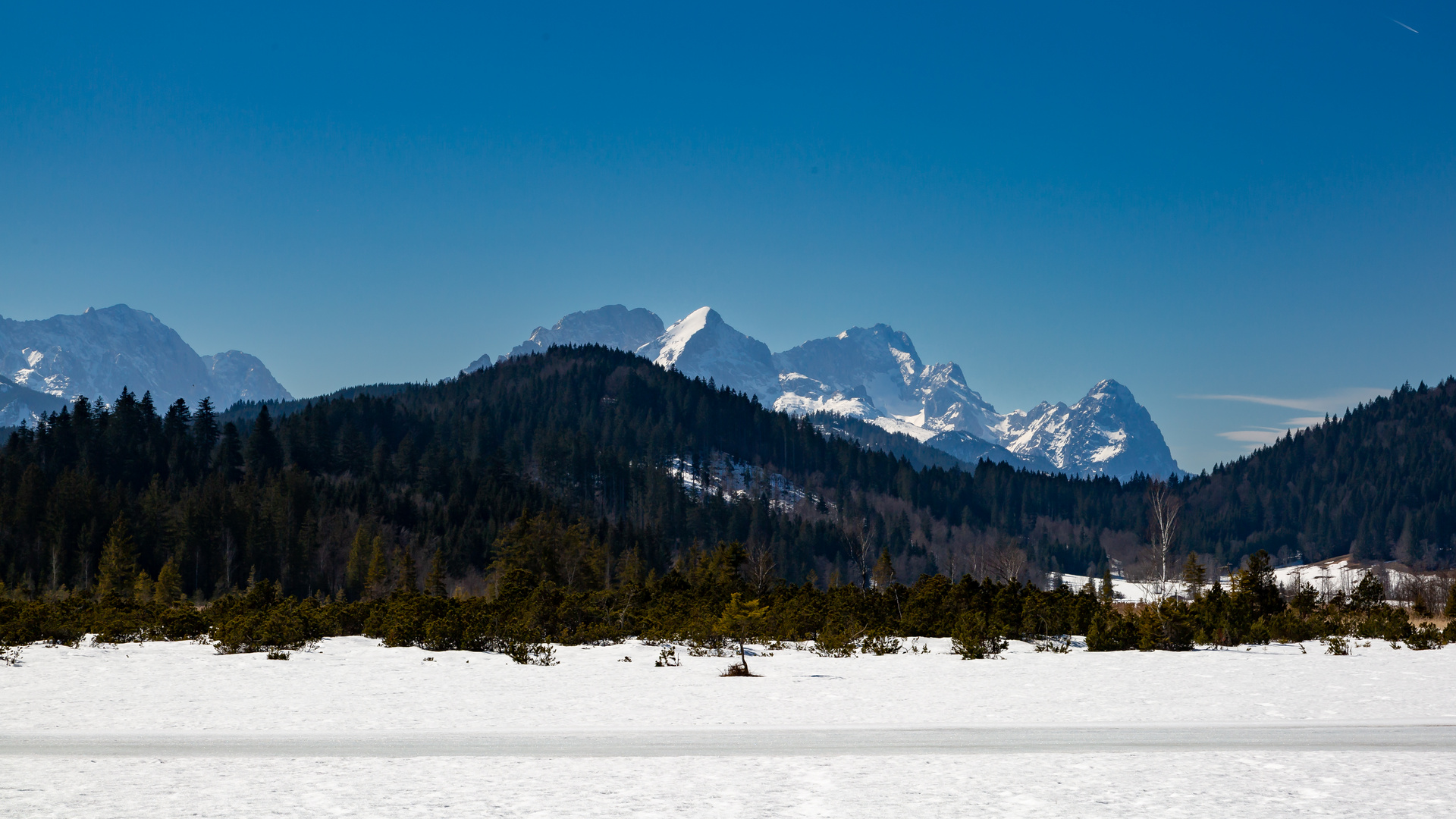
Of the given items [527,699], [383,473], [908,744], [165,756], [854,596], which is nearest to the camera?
[165,756]

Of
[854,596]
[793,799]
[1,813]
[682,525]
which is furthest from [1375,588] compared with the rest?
[682,525]

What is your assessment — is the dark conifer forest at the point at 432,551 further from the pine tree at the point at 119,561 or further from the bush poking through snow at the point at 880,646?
the bush poking through snow at the point at 880,646

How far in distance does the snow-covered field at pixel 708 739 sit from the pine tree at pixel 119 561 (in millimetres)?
50275

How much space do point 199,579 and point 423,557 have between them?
72.5 feet

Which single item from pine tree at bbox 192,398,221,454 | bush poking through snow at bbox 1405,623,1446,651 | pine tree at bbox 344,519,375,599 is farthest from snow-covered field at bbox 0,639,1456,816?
pine tree at bbox 192,398,221,454

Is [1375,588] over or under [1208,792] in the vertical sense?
over

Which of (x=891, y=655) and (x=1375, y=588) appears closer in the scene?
(x=891, y=655)

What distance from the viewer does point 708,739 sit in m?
17.0

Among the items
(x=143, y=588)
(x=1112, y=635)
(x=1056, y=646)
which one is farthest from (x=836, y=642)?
(x=143, y=588)

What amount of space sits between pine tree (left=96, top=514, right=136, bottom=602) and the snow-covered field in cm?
5027

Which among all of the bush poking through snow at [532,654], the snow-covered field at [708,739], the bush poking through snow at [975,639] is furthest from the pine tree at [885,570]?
the snow-covered field at [708,739]

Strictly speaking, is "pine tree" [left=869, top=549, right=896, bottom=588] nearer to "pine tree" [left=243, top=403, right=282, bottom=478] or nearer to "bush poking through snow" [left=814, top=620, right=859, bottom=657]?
"bush poking through snow" [left=814, top=620, right=859, bottom=657]

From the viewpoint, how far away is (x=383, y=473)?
14100 cm

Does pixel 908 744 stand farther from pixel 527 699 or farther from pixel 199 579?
pixel 199 579
